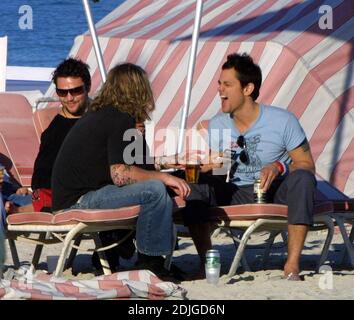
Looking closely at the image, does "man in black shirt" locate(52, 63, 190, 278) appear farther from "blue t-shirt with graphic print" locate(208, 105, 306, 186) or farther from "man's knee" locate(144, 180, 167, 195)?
"blue t-shirt with graphic print" locate(208, 105, 306, 186)

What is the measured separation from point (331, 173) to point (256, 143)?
266 cm

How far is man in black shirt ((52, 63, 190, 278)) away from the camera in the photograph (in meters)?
6.18

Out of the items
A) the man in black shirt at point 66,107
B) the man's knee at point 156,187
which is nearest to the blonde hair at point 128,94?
Answer: the man's knee at point 156,187

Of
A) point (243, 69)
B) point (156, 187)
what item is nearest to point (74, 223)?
point (156, 187)

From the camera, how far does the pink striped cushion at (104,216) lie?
611 cm

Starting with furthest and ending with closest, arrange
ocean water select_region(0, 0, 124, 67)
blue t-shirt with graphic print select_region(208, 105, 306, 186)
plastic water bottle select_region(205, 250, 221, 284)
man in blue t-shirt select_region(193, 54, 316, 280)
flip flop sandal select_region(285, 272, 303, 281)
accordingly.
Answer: ocean water select_region(0, 0, 124, 67), blue t-shirt with graphic print select_region(208, 105, 306, 186), man in blue t-shirt select_region(193, 54, 316, 280), flip flop sandal select_region(285, 272, 303, 281), plastic water bottle select_region(205, 250, 221, 284)

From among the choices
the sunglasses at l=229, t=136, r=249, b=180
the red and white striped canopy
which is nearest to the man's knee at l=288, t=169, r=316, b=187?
the sunglasses at l=229, t=136, r=249, b=180

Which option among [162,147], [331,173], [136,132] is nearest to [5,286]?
[136,132]

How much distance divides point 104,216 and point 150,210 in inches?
8.8

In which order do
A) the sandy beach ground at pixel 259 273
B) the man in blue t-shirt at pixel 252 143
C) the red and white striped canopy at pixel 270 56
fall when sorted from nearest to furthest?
the sandy beach ground at pixel 259 273
the man in blue t-shirt at pixel 252 143
the red and white striped canopy at pixel 270 56

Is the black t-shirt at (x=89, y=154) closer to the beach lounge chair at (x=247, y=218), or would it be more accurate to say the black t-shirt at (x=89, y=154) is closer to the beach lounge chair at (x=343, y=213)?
the beach lounge chair at (x=247, y=218)

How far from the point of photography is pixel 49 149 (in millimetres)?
6957

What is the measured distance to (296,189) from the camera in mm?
6418

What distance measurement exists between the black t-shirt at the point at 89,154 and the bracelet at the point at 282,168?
33.3 inches
